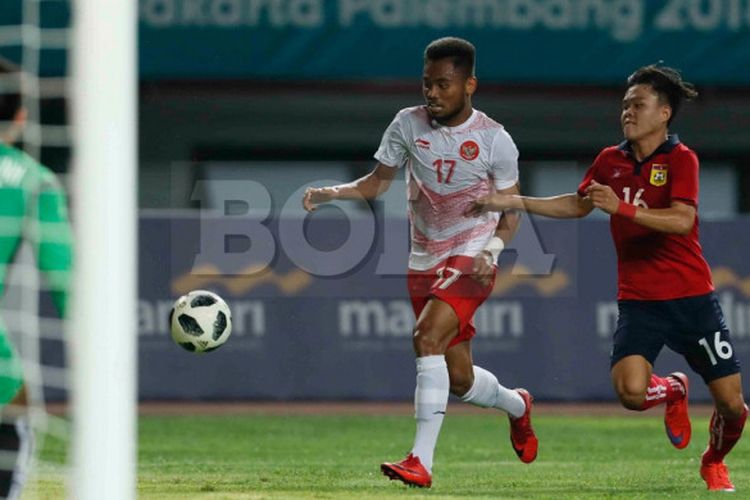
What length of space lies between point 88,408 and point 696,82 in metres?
16.7

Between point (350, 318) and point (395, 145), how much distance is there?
21.8 feet

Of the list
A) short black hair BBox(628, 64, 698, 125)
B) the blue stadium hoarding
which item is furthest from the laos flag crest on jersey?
the blue stadium hoarding

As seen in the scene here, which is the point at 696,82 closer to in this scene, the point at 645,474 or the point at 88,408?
the point at 645,474

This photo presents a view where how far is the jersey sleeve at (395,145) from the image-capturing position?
362 inches

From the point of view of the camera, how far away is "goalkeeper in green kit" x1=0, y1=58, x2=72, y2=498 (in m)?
5.77

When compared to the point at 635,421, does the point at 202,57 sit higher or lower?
higher

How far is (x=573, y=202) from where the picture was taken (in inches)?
347

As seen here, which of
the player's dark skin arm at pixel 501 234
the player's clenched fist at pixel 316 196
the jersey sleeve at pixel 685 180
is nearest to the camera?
the jersey sleeve at pixel 685 180

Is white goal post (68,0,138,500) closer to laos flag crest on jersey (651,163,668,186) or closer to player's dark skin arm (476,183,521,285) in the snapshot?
player's dark skin arm (476,183,521,285)

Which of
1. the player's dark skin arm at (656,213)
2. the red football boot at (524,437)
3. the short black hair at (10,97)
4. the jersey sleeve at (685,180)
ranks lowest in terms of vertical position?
the red football boot at (524,437)

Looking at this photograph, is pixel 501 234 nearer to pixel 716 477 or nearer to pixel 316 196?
pixel 316 196

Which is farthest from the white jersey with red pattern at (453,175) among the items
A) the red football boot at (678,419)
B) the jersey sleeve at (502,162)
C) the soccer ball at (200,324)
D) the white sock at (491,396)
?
the red football boot at (678,419)

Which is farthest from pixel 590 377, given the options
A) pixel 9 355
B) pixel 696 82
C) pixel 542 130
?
pixel 9 355

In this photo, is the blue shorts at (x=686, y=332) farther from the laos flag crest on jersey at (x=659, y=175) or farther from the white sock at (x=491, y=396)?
the white sock at (x=491, y=396)
